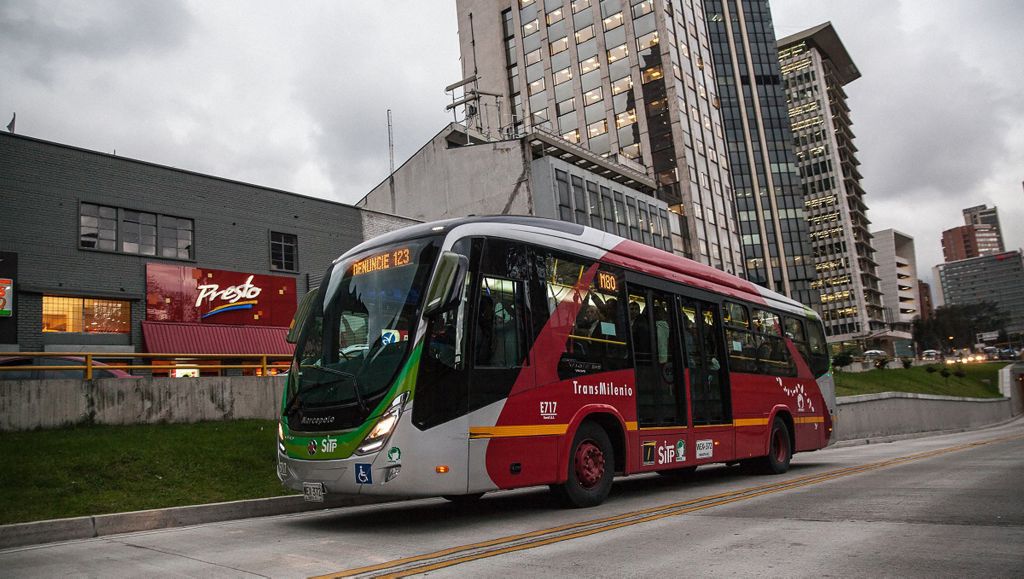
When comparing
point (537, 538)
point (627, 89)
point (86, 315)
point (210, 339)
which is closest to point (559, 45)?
point (627, 89)

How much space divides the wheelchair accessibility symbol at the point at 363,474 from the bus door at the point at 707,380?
18.8 feet

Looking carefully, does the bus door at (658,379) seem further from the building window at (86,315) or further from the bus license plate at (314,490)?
the building window at (86,315)

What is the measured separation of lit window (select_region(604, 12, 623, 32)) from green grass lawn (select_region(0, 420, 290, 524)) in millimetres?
62657

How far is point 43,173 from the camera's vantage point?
22.4 m

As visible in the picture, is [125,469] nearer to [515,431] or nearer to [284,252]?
[515,431]

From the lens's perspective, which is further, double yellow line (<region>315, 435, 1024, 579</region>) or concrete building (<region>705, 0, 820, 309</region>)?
concrete building (<region>705, 0, 820, 309</region>)

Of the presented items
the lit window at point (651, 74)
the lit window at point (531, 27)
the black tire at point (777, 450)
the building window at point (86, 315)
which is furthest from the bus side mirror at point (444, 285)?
the lit window at point (531, 27)

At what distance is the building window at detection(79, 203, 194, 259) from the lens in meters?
23.4

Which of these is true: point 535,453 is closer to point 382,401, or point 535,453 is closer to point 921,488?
point 382,401

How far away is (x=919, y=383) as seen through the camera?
48750 mm

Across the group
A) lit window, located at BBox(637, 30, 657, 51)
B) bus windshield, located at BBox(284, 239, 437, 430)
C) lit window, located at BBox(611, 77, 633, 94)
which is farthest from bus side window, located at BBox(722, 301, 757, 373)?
lit window, located at BBox(637, 30, 657, 51)

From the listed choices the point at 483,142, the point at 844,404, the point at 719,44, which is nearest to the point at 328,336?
the point at 844,404

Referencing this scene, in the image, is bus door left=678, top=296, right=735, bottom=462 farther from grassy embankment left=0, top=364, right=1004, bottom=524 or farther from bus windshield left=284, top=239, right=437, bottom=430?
grassy embankment left=0, top=364, right=1004, bottom=524

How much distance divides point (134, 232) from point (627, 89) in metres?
51.9
